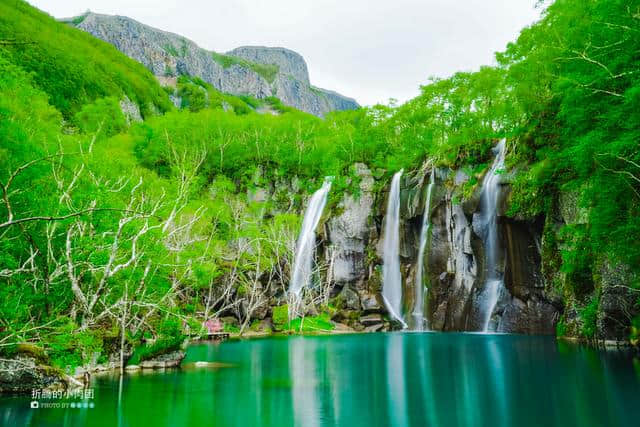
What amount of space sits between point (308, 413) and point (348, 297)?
29445 millimetres

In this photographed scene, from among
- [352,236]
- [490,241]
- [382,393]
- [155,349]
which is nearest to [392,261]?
[352,236]

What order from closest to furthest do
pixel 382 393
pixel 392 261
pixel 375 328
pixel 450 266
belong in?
1. pixel 382 393
2. pixel 450 266
3. pixel 375 328
4. pixel 392 261

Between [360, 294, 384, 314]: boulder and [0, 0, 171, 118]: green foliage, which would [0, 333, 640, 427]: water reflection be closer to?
[360, 294, 384, 314]: boulder

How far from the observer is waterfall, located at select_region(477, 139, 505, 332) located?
31.3 meters

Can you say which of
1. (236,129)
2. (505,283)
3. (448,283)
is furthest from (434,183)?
(236,129)

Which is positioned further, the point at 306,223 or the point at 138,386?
the point at 306,223

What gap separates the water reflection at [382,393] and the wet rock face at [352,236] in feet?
69.6

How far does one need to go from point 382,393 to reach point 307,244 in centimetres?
3134

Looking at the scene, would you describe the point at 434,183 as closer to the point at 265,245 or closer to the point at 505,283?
the point at 505,283

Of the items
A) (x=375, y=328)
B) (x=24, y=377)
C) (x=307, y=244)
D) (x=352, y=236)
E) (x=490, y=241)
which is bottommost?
(x=375, y=328)

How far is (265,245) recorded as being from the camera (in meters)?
41.7

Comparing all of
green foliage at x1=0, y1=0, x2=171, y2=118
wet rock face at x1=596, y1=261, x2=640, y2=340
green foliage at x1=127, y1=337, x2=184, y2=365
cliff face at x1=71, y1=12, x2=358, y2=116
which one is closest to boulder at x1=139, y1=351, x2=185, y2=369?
green foliage at x1=127, y1=337, x2=184, y2=365

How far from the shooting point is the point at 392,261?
39719 mm

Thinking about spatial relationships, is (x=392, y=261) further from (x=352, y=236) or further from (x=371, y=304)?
(x=352, y=236)
